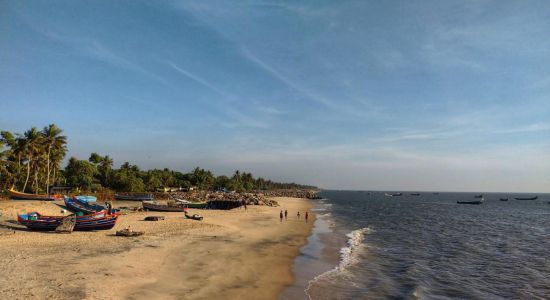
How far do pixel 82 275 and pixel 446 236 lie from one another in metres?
43.6

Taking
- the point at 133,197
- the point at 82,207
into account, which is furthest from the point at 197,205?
the point at 82,207

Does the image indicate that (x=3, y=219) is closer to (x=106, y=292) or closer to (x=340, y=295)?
(x=106, y=292)

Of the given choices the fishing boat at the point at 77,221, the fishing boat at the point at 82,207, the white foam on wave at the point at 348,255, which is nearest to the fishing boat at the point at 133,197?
the fishing boat at the point at 82,207

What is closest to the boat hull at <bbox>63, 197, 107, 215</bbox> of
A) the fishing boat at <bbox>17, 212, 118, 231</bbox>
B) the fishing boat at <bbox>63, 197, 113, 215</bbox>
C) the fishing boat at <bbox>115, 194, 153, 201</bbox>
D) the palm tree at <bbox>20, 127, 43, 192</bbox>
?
the fishing boat at <bbox>63, 197, 113, 215</bbox>

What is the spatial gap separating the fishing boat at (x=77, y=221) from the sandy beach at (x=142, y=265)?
2.66 ft

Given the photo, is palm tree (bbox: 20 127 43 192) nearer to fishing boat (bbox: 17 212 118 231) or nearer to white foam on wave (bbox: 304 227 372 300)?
fishing boat (bbox: 17 212 118 231)

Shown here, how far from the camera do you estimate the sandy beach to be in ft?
49.7

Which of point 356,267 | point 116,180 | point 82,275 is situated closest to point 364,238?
point 356,267

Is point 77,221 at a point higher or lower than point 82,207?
lower

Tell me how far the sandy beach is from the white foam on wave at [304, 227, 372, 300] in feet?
6.25

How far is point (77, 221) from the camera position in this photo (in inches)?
1160

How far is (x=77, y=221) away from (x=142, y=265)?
1383cm

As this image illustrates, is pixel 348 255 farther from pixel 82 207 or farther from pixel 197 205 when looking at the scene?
pixel 197 205

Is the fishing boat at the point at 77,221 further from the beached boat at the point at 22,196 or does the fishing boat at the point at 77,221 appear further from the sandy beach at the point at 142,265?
the beached boat at the point at 22,196
